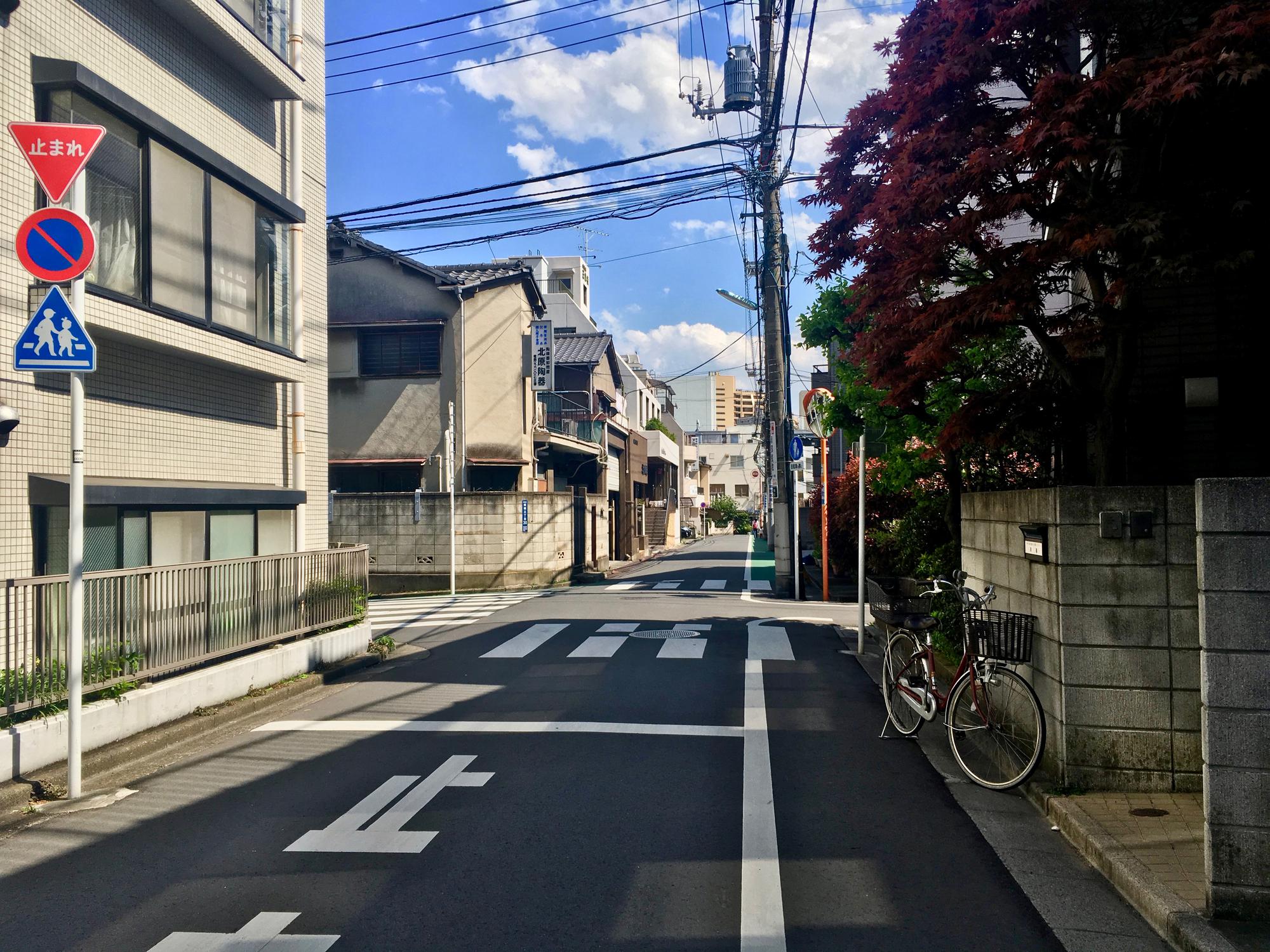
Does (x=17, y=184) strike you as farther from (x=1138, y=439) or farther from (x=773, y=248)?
(x=773, y=248)

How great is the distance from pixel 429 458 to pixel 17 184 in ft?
58.7

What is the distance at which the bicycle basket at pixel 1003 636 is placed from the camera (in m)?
6.24

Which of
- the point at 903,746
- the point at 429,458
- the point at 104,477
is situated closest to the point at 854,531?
the point at 429,458

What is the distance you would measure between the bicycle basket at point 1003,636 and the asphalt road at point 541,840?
39.9 inches

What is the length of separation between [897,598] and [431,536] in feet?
56.1

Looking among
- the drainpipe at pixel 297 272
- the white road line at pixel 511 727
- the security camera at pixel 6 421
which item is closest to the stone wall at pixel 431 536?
the drainpipe at pixel 297 272

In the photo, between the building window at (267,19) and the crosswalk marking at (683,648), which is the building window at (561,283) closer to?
the building window at (267,19)

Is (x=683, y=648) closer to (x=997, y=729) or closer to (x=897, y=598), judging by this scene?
(x=897, y=598)

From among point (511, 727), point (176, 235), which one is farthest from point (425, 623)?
point (511, 727)

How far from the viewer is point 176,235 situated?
31.8 feet

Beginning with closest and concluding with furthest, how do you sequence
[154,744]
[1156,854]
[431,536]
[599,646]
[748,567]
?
[1156,854]
[154,744]
[599,646]
[431,536]
[748,567]

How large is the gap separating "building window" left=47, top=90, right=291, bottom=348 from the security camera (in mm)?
1504

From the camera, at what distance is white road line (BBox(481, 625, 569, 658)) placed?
41.2 ft

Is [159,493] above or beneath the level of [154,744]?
above
